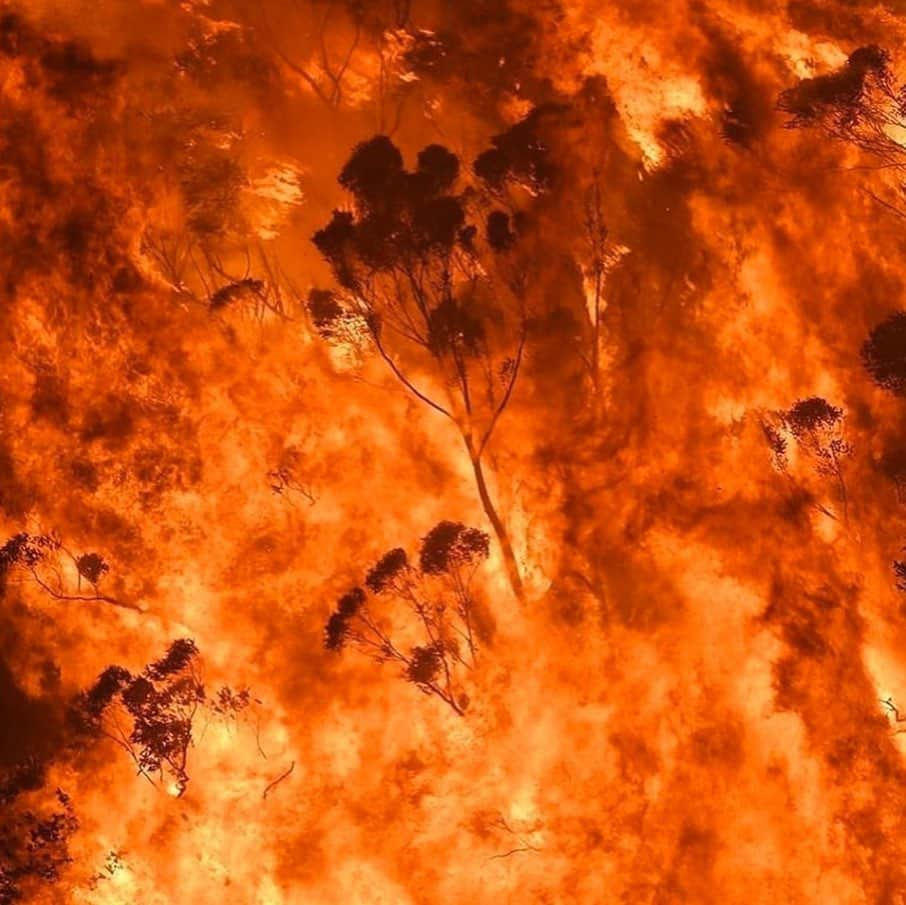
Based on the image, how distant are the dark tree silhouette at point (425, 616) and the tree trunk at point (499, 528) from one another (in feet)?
1.19

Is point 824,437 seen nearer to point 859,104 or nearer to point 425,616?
point 859,104

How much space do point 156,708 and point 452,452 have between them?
6.61 metres

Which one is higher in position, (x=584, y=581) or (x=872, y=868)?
(x=584, y=581)

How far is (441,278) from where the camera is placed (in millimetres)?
14352

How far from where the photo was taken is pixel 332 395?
14.5 metres

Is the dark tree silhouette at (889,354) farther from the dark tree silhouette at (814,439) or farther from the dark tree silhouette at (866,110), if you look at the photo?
the dark tree silhouette at (866,110)

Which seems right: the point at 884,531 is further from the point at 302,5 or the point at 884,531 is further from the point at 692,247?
the point at 302,5

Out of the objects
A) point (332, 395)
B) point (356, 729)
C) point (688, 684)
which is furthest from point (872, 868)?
point (332, 395)

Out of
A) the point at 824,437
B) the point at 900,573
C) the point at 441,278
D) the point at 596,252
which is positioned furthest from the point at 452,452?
the point at 900,573

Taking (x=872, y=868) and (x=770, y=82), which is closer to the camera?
(x=872, y=868)

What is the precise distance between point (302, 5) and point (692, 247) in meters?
8.19

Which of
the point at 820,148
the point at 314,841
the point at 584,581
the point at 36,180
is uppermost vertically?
the point at 820,148

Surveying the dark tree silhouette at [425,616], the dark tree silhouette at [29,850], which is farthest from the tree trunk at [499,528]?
the dark tree silhouette at [29,850]

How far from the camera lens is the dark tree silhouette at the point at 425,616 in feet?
46.0
